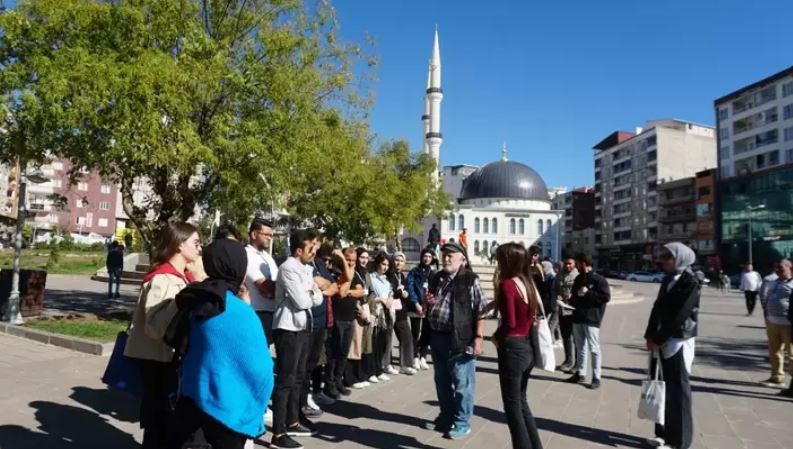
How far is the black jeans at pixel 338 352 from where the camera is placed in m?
6.66

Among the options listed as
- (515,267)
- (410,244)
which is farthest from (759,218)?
(515,267)

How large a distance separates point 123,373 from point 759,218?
215ft

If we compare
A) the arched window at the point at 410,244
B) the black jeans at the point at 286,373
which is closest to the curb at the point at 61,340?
the black jeans at the point at 286,373

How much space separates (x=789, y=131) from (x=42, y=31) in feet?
214

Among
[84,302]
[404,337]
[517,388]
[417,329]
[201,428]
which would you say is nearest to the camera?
[201,428]

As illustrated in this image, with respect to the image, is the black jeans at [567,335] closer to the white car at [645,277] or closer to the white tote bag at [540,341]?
the white tote bag at [540,341]

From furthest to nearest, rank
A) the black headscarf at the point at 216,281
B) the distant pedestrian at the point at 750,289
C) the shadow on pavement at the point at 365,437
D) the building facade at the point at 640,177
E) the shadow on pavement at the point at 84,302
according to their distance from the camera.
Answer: the building facade at the point at 640,177 → the distant pedestrian at the point at 750,289 → the shadow on pavement at the point at 84,302 → the shadow on pavement at the point at 365,437 → the black headscarf at the point at 216,281

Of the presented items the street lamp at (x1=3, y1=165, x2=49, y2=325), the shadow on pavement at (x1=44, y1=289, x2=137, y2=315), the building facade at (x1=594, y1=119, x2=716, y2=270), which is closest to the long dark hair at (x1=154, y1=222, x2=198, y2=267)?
the street lamp at (x1=3, y1=165, x2=49, y2=325)

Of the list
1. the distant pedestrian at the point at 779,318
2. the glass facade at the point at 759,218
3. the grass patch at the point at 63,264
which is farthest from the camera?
the glass facade at the point at 759,218

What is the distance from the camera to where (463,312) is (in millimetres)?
5133

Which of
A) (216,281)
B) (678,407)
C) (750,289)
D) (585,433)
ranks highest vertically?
(216,281)

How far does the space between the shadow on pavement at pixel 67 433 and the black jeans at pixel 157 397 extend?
144 cm

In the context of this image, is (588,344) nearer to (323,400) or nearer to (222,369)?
(323,400)

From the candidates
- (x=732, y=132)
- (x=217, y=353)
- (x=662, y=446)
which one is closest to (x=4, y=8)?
(x=217, y=353)
